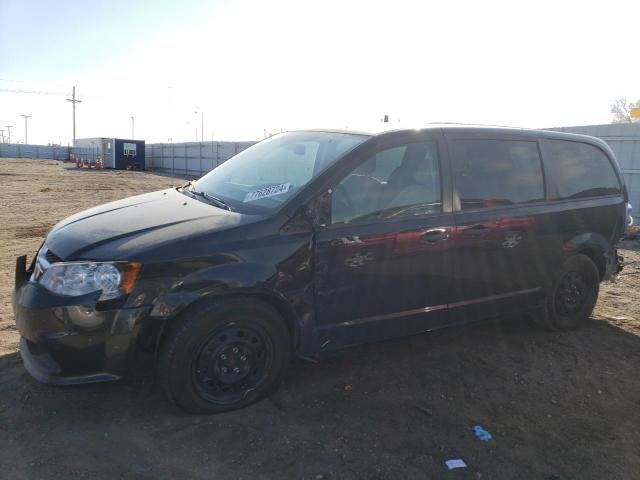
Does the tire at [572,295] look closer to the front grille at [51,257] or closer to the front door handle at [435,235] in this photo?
the front door handle at [435,235]

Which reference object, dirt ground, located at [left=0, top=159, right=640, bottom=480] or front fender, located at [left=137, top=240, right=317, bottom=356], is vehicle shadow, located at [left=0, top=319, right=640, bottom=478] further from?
front fender, located at [left=137, top=240, right=317, bottom=356]

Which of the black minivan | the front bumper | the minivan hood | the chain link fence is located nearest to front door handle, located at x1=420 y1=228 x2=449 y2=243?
the black minivan

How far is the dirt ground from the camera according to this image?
2711 millimetres

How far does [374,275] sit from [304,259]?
53cm

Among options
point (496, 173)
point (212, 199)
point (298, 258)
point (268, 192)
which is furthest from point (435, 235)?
point (212, 199)

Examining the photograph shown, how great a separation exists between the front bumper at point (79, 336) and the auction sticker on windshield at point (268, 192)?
1.09 metres

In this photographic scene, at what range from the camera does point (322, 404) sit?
11.0 feet

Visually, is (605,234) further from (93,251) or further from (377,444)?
(93,251)

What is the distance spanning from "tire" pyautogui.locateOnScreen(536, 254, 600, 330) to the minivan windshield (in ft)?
7.85

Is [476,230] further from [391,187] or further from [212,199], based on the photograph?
[212,199]

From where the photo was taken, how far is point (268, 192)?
11.4ft

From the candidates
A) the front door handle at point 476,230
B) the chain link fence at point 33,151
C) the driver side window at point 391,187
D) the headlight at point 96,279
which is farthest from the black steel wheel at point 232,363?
the chain link fence at point 33,151

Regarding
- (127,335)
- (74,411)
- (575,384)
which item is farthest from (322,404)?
(575,384)

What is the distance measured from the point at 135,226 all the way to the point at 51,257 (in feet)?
1.69
